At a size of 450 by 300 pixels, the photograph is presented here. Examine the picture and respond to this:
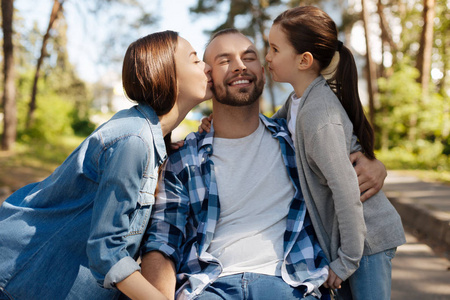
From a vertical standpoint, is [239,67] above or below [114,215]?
above

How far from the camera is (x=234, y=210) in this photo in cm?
263

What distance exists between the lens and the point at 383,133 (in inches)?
630

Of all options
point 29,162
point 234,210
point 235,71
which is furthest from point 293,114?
point 29,162

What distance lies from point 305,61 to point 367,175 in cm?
75

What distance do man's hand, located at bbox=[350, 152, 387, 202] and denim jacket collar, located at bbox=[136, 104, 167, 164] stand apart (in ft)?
→ 3.67

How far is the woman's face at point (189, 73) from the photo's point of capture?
2428mm

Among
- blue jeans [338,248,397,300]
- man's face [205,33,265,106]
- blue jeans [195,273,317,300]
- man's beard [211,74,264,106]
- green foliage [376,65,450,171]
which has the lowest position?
green foliage [376,65,450,171]

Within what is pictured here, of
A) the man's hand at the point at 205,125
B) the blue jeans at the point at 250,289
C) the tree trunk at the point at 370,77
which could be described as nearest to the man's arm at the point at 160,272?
the blue jeans at the point at 250,289

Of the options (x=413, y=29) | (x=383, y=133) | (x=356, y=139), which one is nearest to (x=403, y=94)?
(x=383, y=133)

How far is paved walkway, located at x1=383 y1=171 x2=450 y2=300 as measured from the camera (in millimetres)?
4074

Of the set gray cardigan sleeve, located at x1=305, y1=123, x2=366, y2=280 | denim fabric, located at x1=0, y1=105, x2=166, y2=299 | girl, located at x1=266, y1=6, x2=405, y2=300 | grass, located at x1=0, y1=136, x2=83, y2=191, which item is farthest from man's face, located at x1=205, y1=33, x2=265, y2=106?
grass, located at x1=0, y1=136, x2=83, y2=191

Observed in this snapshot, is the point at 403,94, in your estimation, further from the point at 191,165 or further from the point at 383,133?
the point at 191,165

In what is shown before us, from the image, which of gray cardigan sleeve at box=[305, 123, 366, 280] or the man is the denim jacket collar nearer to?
the man

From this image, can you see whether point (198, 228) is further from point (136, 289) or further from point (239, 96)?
point (239, 96)
